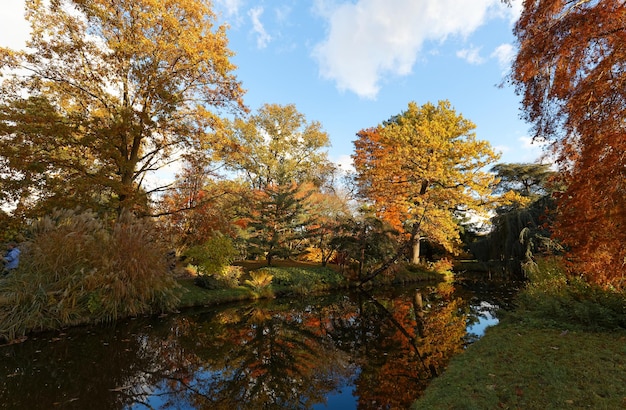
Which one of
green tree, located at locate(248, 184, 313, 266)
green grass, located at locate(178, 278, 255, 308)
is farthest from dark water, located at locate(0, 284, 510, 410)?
green tree, located at locate(248, 184, 313, 266)

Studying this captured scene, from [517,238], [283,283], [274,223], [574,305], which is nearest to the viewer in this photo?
[574,305]

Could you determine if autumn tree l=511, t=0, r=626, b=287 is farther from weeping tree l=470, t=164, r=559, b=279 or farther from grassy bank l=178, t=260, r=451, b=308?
grassy bank l=178, t=260, r=451, b=308

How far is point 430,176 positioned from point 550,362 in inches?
612

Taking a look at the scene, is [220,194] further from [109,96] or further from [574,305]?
[574,305]

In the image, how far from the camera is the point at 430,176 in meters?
19.2

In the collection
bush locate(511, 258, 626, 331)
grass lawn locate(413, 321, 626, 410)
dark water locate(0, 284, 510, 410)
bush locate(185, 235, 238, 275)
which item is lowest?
dark water locate(0, 284, 510, 410)

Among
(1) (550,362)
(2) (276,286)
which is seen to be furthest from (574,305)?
(2) (276,286)

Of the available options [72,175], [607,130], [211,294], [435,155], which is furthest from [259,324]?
[435,155]

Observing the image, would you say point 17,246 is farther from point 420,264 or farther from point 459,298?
point 420,264

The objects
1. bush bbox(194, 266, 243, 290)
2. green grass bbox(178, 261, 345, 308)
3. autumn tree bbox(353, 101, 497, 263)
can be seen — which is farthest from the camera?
autumn tree bbox(353, 101, 497, 263)

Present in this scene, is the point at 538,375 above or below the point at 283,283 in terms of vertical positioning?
above

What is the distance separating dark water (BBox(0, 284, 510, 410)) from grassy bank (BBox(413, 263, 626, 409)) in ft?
2.71

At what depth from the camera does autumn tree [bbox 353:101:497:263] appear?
63.5ft

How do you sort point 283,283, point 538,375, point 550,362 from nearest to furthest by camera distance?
point 538,375 < point 550,362 < point 283,283
